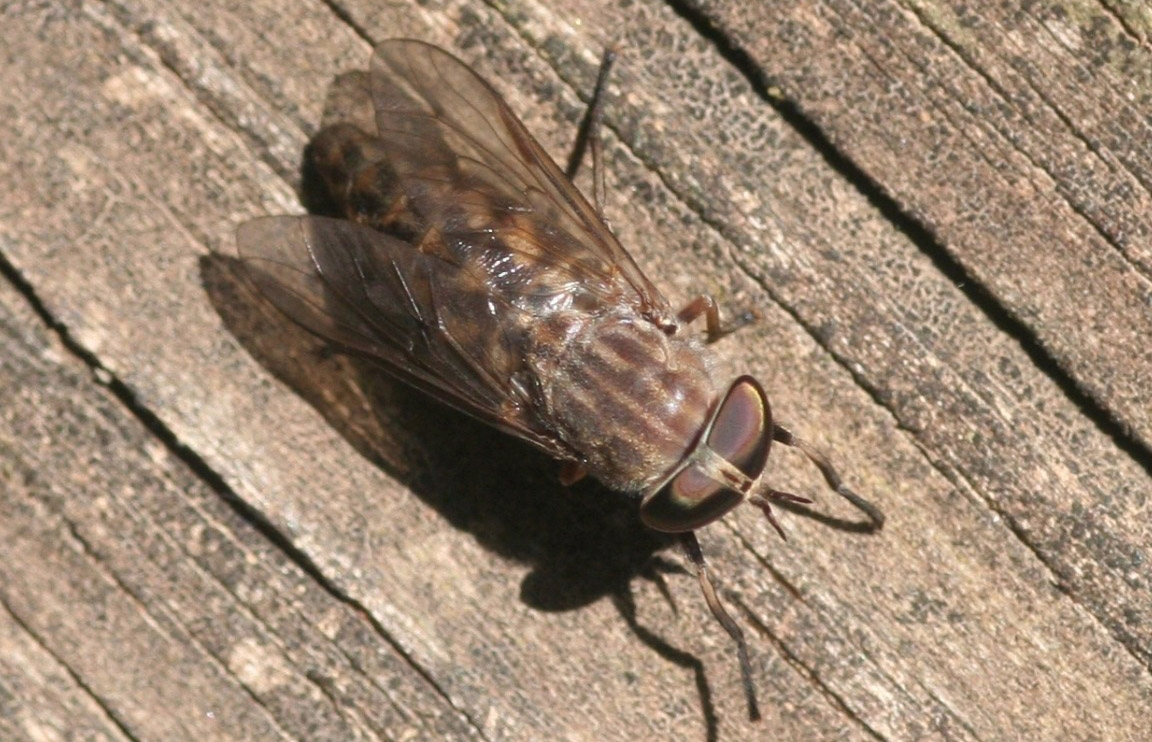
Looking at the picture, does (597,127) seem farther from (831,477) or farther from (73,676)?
(73,676)

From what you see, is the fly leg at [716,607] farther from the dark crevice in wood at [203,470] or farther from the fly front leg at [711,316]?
the dark crevice in wood at [203,470]

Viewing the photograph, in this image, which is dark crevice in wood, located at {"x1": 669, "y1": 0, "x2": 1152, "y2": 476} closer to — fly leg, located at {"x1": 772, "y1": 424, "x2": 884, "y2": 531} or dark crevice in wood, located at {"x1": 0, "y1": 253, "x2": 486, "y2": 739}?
fly leg, located at {"x1": 772, "y1": 424, "x2": 884, "y2": 531}

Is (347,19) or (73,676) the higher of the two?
(347,19)

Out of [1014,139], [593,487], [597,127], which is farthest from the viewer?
[593,487]

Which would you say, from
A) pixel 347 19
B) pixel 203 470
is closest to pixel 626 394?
pixel 203 470

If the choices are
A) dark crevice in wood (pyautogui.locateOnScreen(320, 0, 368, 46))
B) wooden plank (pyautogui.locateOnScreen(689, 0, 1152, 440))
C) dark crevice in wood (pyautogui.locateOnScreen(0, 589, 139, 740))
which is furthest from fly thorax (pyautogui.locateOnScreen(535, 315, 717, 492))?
dark crevice in wood (pyautogui.locateOnScreen(0, 589, 139, 740))

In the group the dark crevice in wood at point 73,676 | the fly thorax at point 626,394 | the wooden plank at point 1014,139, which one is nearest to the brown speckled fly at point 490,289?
the fly thorax at point 626,394
